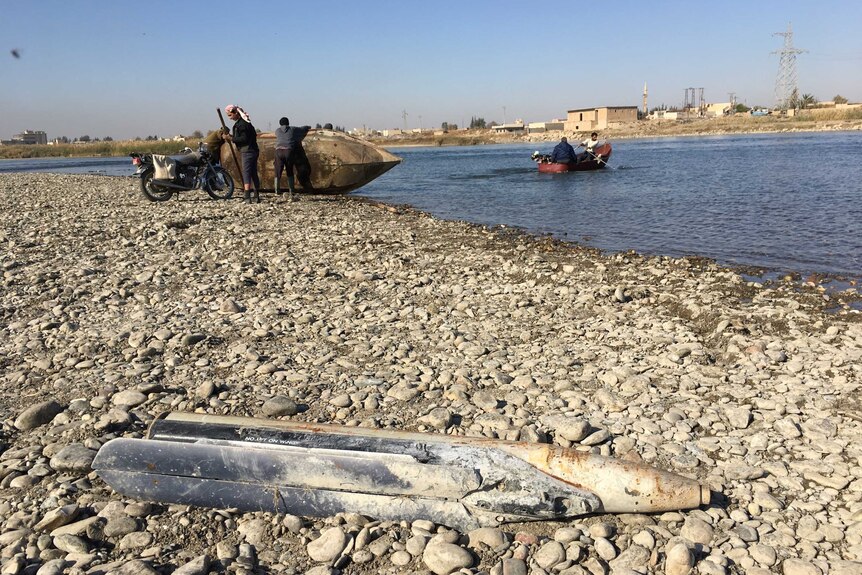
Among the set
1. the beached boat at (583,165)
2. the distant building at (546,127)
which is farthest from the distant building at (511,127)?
the beached boat at (583,165)

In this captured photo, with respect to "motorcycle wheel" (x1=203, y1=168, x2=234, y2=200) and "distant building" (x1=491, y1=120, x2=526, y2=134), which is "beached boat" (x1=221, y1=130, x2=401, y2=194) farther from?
"distant building" (x1=491, y1=120, x2=526, y2=134)

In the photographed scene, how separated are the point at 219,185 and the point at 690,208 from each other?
13082 millimetres

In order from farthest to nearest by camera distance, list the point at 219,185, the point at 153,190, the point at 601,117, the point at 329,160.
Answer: the point at 601,117
the point at 329,160
the point at 153,190
the point at 219,185

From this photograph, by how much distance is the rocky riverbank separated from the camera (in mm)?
2840

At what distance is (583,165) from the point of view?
30984mm

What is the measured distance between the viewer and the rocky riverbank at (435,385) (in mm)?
2840

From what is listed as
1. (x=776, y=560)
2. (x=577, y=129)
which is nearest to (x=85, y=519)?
(x=776, y=560)

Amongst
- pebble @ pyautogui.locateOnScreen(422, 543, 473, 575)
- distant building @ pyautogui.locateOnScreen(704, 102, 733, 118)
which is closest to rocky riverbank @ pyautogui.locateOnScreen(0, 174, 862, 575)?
pebble @ pyautogui.locateOnScreen(422, 543, 473, 575)

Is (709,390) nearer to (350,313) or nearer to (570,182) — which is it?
(350,313)

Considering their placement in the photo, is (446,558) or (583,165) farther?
(583,165)

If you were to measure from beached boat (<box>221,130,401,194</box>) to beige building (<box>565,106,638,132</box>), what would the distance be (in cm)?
11804

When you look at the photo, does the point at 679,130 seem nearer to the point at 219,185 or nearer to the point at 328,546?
the point at 219,185

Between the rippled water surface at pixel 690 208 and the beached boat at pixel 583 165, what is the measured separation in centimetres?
40

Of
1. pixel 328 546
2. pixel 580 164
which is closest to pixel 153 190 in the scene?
pixel 328 546
